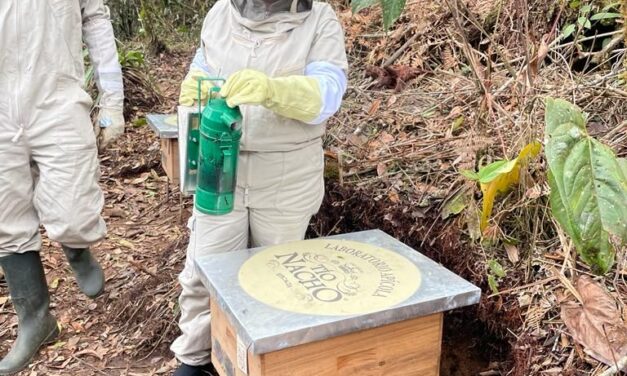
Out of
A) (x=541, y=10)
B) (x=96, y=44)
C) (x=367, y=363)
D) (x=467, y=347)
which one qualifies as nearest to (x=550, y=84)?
(x=541, y=10)

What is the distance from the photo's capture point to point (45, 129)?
7.87ft

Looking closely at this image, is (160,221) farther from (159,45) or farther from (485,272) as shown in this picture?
(159,45)

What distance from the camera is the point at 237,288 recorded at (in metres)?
1.72

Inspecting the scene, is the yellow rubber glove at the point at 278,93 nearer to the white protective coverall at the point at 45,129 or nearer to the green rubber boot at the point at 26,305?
the white protective coverall at the point at 45,129

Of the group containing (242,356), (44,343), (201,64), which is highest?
(201,64)

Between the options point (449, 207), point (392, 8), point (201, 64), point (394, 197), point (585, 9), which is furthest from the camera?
point (585, 9)

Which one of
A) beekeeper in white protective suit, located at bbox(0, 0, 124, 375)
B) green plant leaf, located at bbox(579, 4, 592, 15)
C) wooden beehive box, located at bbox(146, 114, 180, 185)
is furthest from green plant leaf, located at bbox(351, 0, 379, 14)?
wooden beehive box, located at bbox(146, 114, 180, 185)

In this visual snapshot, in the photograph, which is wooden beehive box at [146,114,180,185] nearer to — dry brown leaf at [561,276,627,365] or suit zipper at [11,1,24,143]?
suit zipper at [11,1,24,143]

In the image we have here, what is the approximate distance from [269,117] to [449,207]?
0.78 meters

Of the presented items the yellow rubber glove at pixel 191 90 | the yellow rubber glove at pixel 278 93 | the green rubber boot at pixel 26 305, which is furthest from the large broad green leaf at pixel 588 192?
the green rubber boot at pixel 26 305

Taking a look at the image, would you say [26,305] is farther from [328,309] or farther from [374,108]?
[374,108]

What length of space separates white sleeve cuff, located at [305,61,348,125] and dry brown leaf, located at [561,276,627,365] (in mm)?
915

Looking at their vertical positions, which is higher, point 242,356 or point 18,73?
point 18,73

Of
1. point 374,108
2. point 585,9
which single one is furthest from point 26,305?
point 585,9
